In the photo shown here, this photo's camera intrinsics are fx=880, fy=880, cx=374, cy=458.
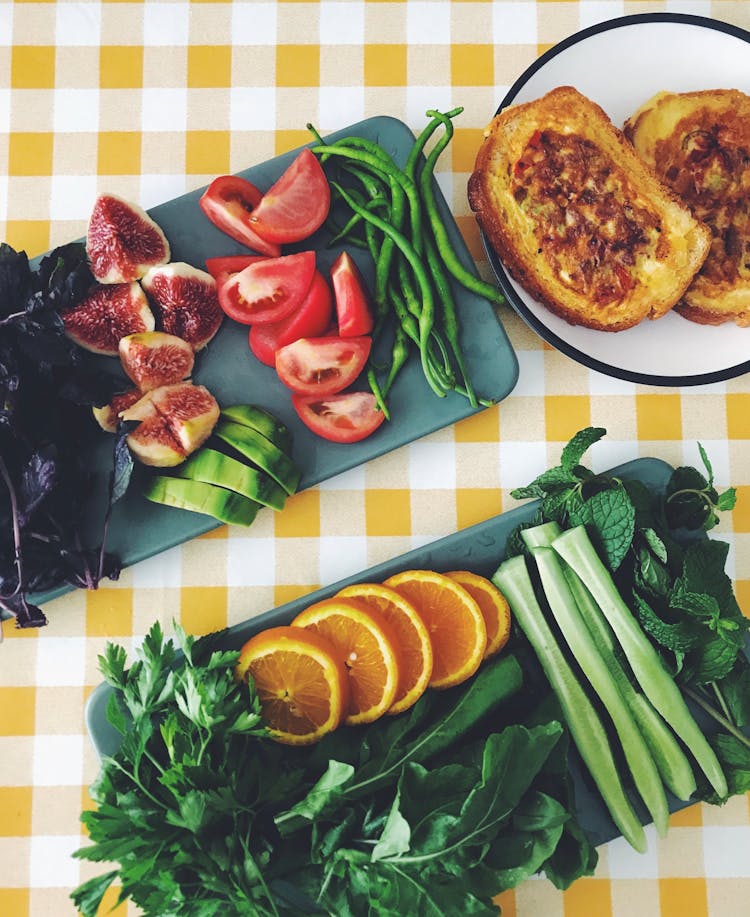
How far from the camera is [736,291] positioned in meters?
2.53

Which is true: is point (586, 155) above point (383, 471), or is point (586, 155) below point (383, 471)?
above

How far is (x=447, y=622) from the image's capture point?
8.10 feet

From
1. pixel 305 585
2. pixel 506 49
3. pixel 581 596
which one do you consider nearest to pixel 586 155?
pixel 506 49

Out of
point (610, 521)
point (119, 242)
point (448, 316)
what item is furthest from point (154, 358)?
point (610, 521)

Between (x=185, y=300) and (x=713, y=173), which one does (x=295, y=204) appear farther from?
(x=713, y=173)

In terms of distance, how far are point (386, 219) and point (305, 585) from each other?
1138mm

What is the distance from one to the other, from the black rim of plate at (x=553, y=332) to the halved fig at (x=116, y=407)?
1122mm

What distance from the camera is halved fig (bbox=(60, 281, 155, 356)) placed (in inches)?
102

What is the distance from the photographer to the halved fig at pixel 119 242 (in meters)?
2.57

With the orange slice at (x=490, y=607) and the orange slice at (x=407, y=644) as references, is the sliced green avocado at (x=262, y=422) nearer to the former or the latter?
the orange slice at (x=407, y=644)

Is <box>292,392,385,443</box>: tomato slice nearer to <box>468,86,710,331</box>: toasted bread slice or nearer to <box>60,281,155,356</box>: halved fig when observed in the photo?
<box>60,281,155,356</box>: halved fig

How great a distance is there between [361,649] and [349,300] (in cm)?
99

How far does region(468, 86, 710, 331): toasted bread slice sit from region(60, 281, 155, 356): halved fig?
111 centimetres

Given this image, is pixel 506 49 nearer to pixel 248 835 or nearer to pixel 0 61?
pixel 0 61
